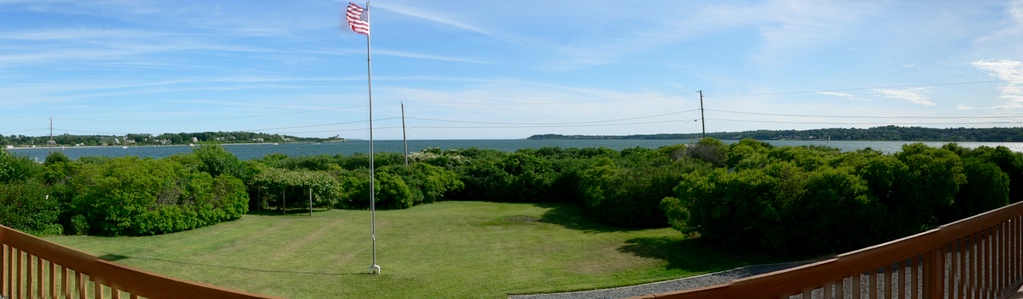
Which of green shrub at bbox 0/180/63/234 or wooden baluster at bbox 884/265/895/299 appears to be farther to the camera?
green shrub at bbox 0/180/63/234

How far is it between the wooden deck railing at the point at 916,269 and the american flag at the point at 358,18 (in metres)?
8.69

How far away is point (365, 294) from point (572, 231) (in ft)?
25.4

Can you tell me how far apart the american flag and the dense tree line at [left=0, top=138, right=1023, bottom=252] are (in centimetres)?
744

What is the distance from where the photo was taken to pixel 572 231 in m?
15.8

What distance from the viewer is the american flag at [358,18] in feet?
32.7

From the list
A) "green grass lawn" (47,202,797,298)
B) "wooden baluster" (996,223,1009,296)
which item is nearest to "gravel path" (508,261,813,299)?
Result: "green grass lawn" (47,202,797,298)

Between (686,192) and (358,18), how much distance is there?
783 centimetres

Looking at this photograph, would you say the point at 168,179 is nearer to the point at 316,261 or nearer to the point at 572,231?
the point at 316,261

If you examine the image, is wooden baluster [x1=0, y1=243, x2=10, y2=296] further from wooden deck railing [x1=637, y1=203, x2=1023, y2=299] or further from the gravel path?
the gravel path

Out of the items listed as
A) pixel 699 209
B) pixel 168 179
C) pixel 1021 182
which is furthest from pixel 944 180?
pixel 168 179

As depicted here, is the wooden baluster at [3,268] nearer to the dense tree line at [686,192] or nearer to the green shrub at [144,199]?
the dense tree line at [686,192]

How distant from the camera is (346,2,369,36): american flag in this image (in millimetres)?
9977

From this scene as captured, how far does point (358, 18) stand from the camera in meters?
10.1

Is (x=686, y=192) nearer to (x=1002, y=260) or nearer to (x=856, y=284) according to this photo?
(x=1002, y=260)
